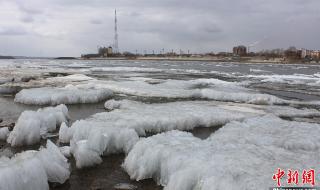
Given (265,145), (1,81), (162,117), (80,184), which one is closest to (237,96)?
(162,117)

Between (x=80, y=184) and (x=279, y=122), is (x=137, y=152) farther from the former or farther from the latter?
(x=279, y=122)

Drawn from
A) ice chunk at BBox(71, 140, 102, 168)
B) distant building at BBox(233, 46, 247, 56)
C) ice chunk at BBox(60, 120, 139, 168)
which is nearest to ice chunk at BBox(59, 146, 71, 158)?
ice chunk at BBox(60, 120, 139, 168)

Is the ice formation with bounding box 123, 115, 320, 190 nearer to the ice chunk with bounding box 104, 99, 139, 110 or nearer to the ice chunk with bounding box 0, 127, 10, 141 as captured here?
the ice chunk with bounding box 0, 127, 10, 141

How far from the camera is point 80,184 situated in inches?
259

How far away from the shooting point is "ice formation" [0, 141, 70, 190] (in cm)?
559

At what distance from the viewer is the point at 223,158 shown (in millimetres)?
6672

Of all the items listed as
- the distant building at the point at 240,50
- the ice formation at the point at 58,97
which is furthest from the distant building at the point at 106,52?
the ice formation at the point at 58,97

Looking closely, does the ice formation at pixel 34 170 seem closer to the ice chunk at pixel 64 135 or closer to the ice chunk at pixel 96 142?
the ice chunk at pixel 96 142

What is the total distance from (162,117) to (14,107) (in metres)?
8.07

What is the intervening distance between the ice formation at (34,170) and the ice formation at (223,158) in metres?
1.51

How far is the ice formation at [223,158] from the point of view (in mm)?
5684

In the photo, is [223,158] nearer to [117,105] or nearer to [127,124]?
[127,124]

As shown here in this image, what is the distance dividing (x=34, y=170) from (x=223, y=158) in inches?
149

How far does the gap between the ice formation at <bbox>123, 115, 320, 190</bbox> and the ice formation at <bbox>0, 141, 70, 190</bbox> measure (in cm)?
151
